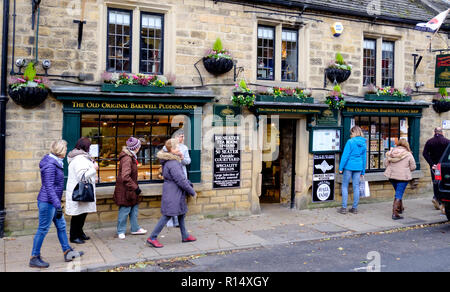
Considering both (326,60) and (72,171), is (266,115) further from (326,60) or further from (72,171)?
(72,171)

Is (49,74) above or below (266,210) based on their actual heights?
above

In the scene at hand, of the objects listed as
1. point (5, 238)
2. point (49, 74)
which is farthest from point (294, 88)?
point (5, 238)

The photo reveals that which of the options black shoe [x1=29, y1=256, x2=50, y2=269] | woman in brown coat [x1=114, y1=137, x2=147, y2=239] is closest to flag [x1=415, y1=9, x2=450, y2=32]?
woman in brown coat [x1=114, y1=137, x2=147, y2=239]

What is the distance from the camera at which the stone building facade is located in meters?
8.56

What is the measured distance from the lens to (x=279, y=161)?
12461 millimetres

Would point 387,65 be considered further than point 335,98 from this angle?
Yes

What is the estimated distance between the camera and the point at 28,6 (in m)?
8.47

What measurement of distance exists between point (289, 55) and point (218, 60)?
8.20ft

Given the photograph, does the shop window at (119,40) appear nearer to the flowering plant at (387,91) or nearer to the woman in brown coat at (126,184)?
the woman in brown coat at (126,184)

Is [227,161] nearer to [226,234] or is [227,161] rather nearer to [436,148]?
[226,234]

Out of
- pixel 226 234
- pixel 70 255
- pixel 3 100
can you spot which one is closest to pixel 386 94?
pixel 226 234

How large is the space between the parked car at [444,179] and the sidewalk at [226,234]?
1.05m

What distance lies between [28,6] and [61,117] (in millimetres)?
2233

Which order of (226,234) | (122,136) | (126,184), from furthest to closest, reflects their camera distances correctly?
(122,136), (226,234), (126,184)
